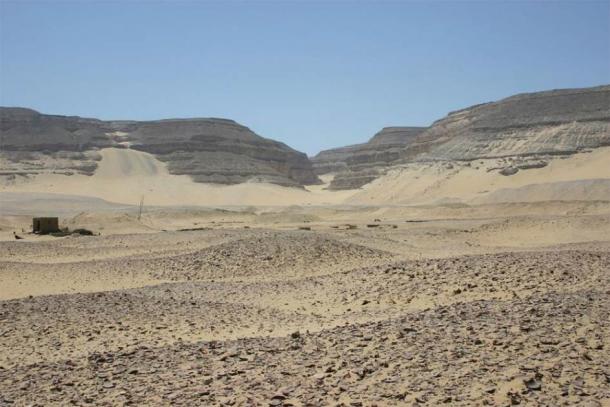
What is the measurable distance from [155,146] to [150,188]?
670 inches

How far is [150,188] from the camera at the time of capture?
→ 86.6m

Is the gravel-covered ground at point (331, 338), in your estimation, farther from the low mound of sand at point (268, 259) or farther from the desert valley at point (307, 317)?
the low mound of sand at point (268, 259)

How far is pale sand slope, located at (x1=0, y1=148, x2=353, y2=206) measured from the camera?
266 feet

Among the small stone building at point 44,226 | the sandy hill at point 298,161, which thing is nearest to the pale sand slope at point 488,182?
the sandy hill at point 298,161

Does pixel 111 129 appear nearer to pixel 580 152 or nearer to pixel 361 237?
pixel 580 152

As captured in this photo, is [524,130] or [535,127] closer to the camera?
[535,127]

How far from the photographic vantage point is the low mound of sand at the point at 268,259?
17500 mm

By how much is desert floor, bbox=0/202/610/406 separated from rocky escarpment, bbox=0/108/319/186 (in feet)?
241

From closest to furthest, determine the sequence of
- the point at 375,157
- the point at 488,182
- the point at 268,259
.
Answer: the point at 268,259 → the point at 488,182 → the point at 375,157

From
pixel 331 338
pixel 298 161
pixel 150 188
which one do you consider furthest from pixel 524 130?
pixel 331 338

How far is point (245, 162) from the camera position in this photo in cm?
9838

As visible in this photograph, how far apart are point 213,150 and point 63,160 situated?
72.0 ft

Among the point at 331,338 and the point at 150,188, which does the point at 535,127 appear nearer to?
the point at 150,188

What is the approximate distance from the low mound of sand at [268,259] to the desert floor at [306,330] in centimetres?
7
